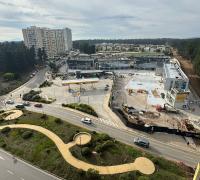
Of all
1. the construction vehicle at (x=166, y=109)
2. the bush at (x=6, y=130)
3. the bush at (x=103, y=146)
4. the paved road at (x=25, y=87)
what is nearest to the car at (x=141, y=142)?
the bush at (x=103, y=146)

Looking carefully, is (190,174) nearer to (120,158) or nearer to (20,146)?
(120,158)

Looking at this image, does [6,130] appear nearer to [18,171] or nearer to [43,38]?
[18,171]

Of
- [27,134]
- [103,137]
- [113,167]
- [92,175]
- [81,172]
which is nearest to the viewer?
[92,175]

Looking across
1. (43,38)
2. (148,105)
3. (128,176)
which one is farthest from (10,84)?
(43,38)

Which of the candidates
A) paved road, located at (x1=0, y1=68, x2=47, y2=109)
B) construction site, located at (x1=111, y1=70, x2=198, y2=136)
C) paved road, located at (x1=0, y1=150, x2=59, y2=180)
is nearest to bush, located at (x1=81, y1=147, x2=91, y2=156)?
paved road, located at (x1=0, y1=150, x2=59, y2=180)

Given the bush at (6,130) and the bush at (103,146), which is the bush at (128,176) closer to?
the bush at (103,146)

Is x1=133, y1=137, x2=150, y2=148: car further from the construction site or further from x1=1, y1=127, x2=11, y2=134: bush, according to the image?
x1=1, y1=127, x2=11, y2=134: bush
